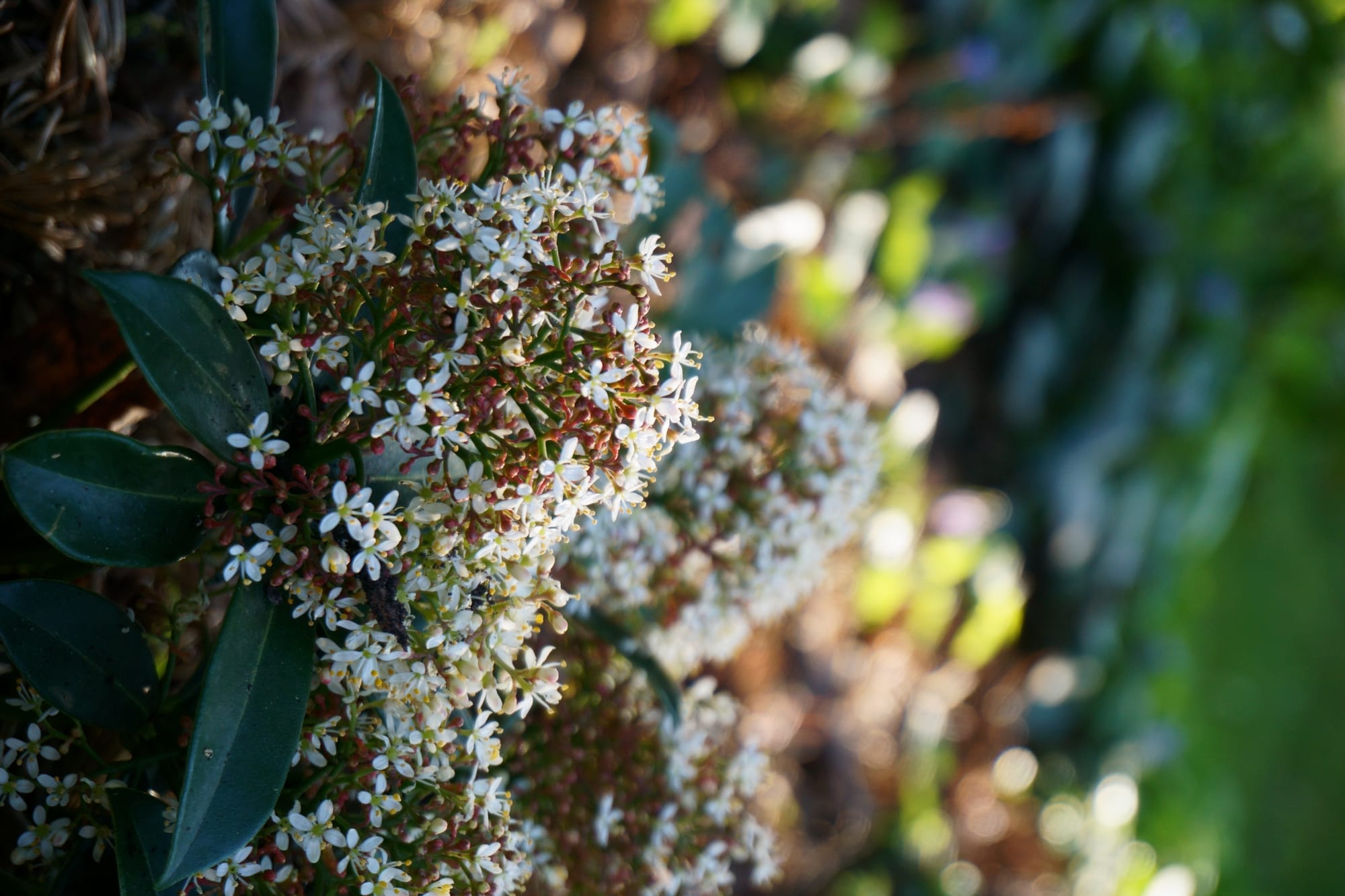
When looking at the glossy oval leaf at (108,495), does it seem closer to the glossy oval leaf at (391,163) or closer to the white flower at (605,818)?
the glossy oval leaf at (391,163)

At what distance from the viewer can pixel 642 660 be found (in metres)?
0.78

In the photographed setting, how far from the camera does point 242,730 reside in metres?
0.50

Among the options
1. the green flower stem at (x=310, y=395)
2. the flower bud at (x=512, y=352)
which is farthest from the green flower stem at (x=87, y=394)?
the flower bud at (x=512, y=352)

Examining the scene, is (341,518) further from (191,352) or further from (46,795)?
(46,795)

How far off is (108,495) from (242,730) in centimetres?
14

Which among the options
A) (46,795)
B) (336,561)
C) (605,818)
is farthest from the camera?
(605,818)

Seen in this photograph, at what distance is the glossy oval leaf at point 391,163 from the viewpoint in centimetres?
58

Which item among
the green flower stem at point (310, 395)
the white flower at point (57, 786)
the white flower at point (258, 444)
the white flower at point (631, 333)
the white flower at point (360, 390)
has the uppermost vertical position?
the white flower at point (631, 333)

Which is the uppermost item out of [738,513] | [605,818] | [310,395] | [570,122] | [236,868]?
[570,122]

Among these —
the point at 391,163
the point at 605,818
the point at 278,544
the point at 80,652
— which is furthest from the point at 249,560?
the point at 605,818

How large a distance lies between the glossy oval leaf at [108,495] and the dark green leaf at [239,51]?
0.19 meters

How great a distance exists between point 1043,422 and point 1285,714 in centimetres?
194

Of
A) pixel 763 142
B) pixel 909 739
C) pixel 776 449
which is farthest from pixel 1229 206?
pixel 776 449

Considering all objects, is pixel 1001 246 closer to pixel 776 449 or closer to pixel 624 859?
pixel 776 449
